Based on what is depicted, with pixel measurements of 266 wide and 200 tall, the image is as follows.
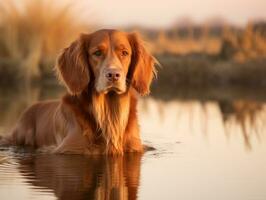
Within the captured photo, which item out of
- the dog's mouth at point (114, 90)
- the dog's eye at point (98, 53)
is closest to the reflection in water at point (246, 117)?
the dog's mouth at point (114, 90)

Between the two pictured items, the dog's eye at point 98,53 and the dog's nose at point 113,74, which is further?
the dog's eye at point 98,53

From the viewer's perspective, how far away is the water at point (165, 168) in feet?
22.9

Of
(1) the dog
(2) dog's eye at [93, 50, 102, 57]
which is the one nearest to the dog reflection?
(1) the dog

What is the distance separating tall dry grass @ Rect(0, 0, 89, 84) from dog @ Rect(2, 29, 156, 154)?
1748cm

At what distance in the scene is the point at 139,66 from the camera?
948cm

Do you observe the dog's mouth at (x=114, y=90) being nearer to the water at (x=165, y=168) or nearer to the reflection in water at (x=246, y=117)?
the water at (x=165, y=168)

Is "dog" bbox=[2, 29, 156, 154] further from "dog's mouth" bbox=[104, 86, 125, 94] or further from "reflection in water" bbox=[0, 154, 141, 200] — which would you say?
"reflection in water" bbox=[0, 154, 141, 200]

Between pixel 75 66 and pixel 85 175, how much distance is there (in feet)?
5.74

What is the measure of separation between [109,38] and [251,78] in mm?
17612

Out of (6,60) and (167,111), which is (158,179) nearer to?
(167,111)

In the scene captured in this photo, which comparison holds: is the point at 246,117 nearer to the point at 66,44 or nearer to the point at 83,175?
the point at 83,175

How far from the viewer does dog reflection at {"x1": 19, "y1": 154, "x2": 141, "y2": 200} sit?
22.6ft

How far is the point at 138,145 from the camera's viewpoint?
9656mm

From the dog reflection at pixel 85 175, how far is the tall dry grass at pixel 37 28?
17980mm
